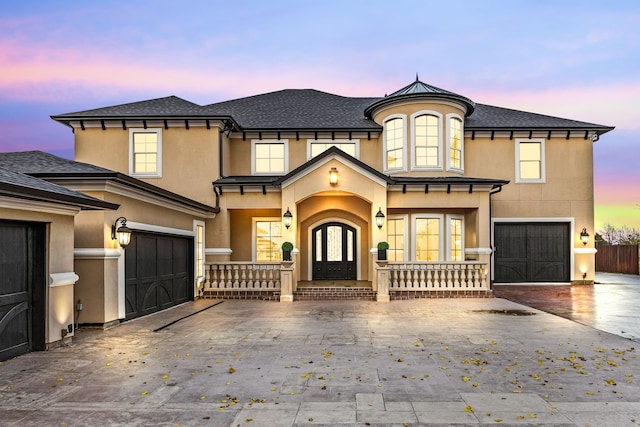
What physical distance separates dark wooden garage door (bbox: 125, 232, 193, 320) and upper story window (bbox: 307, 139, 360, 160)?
20.6ft

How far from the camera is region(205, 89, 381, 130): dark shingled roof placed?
18.5 meters

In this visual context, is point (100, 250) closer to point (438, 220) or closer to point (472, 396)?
point (472, 396)

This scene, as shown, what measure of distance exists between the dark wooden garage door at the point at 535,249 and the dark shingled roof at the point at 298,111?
711 cm

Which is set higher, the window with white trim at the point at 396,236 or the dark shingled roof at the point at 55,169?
the dark shingled roof at the point at 55,169

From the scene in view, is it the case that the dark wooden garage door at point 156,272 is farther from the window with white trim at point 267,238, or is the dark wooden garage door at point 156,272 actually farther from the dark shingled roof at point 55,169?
the window with white trim at point 267,238

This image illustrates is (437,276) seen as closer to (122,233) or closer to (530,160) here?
(530,160)

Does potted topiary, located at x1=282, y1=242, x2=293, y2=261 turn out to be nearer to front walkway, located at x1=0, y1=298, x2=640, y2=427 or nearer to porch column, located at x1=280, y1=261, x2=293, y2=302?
porch column, located at x1=280, y1=261, x2=293, y2=302

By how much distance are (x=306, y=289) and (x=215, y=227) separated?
4035mm

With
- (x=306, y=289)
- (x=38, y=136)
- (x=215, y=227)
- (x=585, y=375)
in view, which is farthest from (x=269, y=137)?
(x=38, y=136)

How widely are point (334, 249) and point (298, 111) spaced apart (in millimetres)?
6509

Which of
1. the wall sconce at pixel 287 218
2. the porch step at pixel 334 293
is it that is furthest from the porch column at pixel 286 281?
the wall sconce at pixel 287 218

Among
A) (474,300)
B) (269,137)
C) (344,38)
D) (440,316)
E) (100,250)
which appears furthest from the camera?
(344,38)

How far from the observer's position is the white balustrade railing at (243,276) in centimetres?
1530

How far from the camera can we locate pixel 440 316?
454 inches
